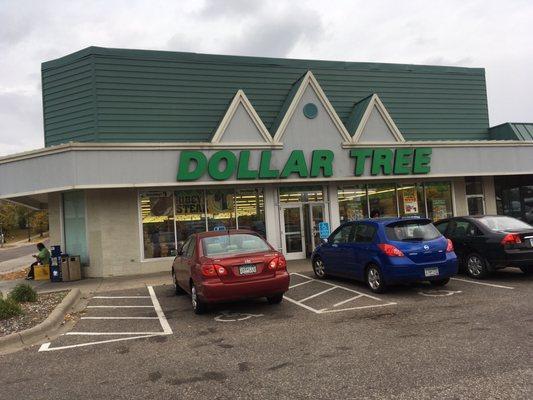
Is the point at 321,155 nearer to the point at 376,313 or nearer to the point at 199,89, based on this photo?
the point at 199,89

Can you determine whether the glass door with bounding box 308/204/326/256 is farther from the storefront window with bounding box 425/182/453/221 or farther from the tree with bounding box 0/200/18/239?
the tree with bounding box 0/200/18/239

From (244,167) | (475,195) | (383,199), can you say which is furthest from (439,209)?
(244,167)

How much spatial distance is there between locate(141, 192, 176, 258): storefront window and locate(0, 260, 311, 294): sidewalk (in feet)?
2.62

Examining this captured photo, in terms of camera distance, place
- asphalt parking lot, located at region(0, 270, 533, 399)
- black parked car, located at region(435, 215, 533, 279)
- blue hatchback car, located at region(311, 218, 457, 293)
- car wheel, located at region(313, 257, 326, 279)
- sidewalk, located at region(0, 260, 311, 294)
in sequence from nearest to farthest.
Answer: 1. asphalt parking lot, located at region(0, 270, 533, 399)
2. blue hatchback car, located at region(311, 218, 457, 293)
3. black parked car, located at region(435, 215, 533, 279)
4. car wheel, located at region(313, 257, 326, 279)
5. sidewalk, located at region(0, 260, 311, 294)

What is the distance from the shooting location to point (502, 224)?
10891mm

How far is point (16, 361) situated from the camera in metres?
6.32

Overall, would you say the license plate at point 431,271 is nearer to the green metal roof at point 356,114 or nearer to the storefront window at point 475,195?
the green metal roof at point 356,114

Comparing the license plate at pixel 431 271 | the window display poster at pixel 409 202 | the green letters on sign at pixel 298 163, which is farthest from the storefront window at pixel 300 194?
the license plate at pixel 431 271

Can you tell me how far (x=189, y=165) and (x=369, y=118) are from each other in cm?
710

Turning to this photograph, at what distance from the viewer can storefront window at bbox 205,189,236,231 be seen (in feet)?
51.6

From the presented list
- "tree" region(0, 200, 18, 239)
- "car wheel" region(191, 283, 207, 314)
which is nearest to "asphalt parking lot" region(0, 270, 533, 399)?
"car wheel" region(191, 283, 207, 314)

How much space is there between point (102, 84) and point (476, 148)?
13.9m

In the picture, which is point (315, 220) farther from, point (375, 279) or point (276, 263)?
point (276, 263)

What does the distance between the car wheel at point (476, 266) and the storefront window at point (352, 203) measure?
6433mm
